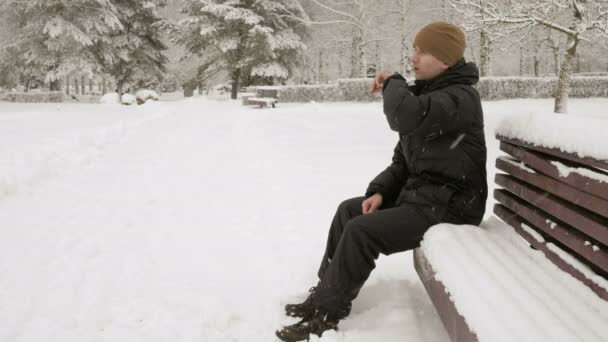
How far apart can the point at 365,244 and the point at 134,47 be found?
33.2m

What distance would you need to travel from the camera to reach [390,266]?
12.2ft

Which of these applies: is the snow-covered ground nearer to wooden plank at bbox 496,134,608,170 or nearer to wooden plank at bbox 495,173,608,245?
wooden plank at bbox 496,134,608,170

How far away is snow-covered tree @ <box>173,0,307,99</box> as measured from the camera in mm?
29219

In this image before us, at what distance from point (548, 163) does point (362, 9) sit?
26270 mm

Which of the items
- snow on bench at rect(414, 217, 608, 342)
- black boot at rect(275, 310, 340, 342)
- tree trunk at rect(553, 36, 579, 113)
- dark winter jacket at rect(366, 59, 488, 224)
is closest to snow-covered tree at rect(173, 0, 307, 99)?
tree trunk at rect(553, 36, 579, 113)

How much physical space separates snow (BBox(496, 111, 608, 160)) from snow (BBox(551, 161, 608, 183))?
8cm

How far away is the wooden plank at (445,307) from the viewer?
185cm

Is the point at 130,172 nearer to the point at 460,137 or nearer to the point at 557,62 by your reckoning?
the point at 460,137

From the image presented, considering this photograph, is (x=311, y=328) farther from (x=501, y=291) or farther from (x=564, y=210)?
(x=564, y=210)

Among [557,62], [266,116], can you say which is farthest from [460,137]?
[557,62]

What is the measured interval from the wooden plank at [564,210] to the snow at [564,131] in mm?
283

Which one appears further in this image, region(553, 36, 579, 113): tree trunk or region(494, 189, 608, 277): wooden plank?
region(553, 36, 579, 113): tree trunk

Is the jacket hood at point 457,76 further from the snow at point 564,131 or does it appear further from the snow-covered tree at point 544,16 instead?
the snow-covered tree at point 544,16

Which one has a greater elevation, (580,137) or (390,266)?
(580,137)
